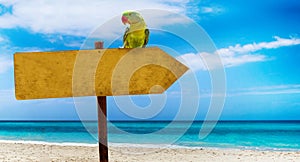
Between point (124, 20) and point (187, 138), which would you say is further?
point (187, 138)

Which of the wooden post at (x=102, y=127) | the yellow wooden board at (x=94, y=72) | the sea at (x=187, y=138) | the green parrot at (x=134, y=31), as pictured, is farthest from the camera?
the sea at (x=187, y=138)

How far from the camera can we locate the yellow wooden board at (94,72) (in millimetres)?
2590

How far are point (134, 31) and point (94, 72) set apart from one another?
0.60 m

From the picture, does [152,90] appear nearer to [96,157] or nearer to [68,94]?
[68,94]

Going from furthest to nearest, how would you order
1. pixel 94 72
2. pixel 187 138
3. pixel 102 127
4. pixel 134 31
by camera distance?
pixel 187 138
pixel 134 31
pixel 102 127
pixel 94 72

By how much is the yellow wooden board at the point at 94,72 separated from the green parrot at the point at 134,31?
310 mm

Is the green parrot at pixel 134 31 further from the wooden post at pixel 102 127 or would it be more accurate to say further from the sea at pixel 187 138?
the sea at pixel 187 138

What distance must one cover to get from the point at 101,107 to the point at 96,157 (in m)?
7.78

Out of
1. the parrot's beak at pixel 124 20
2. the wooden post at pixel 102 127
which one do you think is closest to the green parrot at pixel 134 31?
the parrot's beak at pixel 124 20

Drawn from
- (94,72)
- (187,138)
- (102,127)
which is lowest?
(187,138)

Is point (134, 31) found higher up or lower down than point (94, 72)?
higher up

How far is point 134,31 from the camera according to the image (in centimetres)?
306

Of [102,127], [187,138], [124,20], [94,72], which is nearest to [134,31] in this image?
[124,20]

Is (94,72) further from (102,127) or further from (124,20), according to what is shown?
(124,20)
